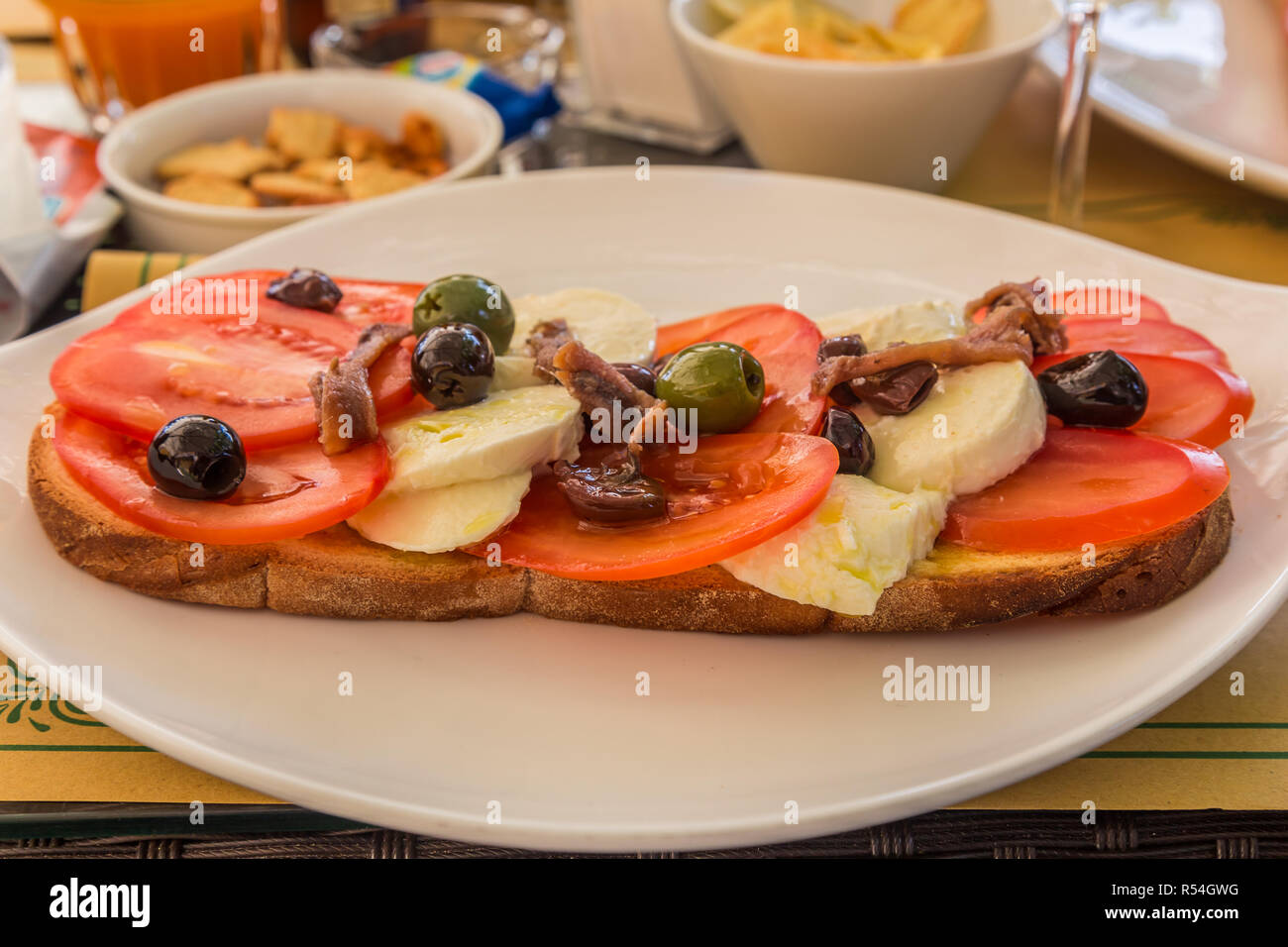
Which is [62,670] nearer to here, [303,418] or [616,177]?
[303,418]

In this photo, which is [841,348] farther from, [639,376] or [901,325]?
[639,376]

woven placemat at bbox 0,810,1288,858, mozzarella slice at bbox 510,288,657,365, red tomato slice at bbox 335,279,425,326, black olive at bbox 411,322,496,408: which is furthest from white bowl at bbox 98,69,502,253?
woven placemat at bbox 0,810,1288,858

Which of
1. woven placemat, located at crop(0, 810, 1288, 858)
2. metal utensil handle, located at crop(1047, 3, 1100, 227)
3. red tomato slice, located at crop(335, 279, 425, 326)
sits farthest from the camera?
metal utensil handle, located at crop(1047, 3, 1100, 227)

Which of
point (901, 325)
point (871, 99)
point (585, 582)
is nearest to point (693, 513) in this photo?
point (585, 582)

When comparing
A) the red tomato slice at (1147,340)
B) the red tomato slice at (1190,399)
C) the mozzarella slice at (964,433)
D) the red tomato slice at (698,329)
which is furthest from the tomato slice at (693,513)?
the red tomato slice at (1147,340)

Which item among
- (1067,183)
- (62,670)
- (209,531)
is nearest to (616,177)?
(1067,183)

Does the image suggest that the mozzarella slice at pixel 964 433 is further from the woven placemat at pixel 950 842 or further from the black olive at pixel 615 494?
the woven placemat at pixel 950 842

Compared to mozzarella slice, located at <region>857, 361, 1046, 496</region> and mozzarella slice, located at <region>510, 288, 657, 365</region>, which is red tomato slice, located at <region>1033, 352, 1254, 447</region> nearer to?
mozzarella slice, located at <region>857, 361, 1046, 496</region>
